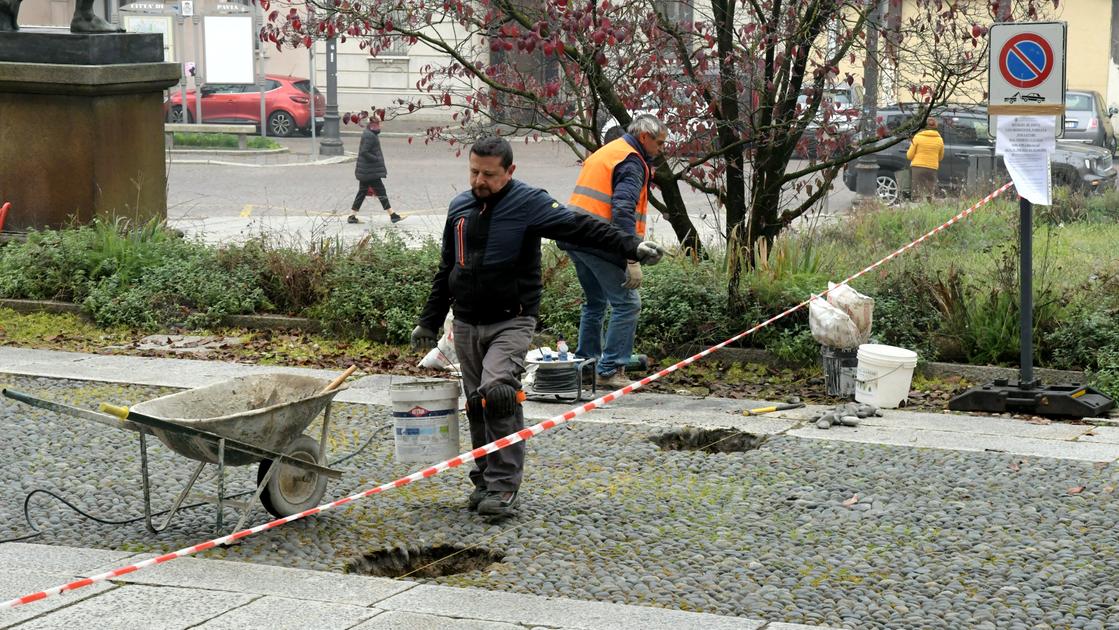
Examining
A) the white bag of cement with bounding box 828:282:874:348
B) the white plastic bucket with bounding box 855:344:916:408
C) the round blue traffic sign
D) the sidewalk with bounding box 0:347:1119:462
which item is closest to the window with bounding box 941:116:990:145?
the white bag of cement with bounding box 828:282:874:348

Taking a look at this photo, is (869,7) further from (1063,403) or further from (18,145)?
(18,145)

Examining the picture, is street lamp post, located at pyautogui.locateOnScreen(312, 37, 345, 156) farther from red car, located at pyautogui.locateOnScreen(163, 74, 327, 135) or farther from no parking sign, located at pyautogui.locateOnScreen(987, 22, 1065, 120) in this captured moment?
no parking sign, located at pyautogui.locateOnScreen(987, 22, 1065, 120)

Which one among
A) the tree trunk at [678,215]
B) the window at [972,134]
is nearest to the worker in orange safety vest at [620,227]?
the tree trunk at [678,215]

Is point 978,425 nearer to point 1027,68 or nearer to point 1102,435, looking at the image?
point 1102,435

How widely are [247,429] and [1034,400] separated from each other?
5021 mm

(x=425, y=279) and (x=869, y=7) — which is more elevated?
(x=869, y=7)

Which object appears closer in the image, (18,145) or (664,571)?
(664,571)

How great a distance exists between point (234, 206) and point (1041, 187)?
15.5 meters

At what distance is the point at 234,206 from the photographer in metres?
22.1

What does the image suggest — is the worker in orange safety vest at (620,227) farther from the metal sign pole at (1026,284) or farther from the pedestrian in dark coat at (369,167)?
the pedestrian in dark coat at (369,167)

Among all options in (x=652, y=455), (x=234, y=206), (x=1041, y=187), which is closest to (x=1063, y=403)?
(x=1041, y=187)

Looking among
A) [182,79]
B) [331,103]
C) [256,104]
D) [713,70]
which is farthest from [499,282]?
[256,104]

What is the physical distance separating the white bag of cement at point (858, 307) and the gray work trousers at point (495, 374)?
3.24 metres

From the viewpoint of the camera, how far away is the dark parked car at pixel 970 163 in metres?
21.3
